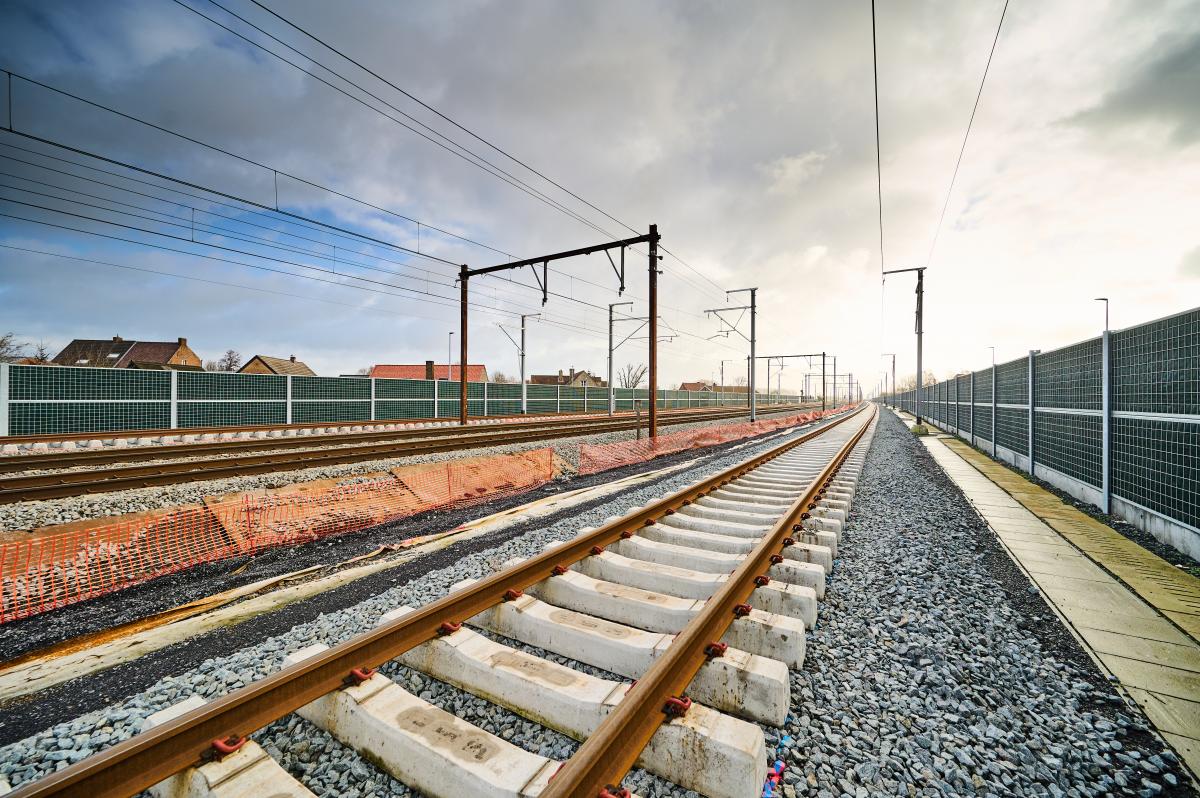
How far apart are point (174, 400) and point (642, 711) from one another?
20.8m

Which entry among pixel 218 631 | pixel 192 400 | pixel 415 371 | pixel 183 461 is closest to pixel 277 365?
pixel 415 371

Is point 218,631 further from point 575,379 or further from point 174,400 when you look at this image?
point 575,379

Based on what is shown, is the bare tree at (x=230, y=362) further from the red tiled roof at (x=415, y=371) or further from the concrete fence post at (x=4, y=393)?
the concrete fence post at (x=4, y=393)

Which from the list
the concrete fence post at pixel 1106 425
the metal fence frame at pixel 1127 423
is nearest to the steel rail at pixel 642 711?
the metal fence frame at pixel 1127 423

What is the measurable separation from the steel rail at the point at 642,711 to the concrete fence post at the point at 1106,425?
25.0ft

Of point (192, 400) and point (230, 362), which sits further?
point (230, 362)

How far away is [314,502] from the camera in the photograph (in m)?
7.32

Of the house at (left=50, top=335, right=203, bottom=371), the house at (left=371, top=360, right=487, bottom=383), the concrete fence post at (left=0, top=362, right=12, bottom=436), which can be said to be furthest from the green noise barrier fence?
the house at (left=50, top=335, right=203, bottom=371)

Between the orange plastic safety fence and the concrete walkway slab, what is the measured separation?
24.6 feet

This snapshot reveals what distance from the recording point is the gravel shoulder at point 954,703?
2.04 m

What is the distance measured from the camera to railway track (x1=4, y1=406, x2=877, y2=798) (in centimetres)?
178

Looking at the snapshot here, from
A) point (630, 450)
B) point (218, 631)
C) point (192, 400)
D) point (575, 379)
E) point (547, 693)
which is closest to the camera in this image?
point (547, 693)

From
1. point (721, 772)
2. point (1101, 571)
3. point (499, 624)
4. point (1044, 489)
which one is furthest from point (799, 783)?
point (1044, 489)

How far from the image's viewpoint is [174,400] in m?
16.3
